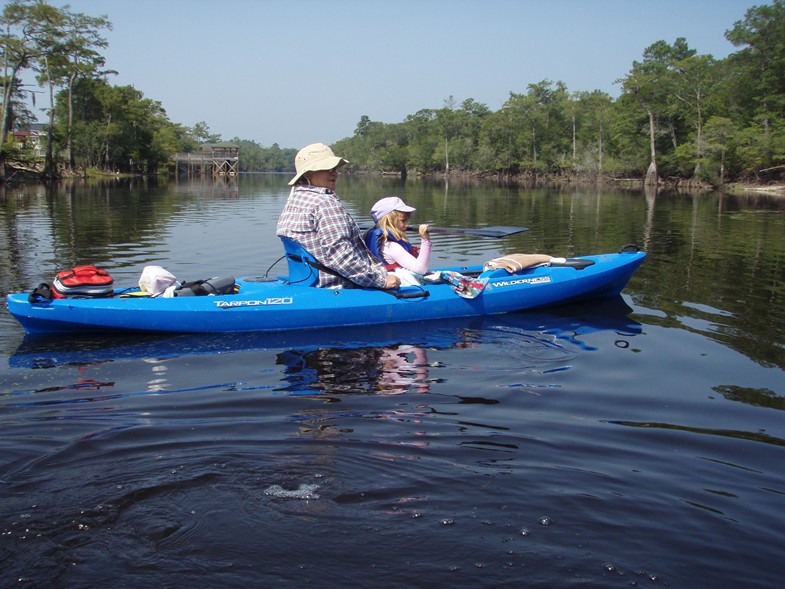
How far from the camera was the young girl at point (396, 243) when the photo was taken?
721cm

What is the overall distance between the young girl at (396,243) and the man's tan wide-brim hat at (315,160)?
0.76 metres

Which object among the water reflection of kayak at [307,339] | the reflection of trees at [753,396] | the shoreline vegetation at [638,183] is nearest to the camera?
the reflection of trees at [753,396]

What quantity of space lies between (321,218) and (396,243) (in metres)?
1.05

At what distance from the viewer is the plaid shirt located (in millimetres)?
6719

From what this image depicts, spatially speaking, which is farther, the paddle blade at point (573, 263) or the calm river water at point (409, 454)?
the paddle blade at point (573, 263)

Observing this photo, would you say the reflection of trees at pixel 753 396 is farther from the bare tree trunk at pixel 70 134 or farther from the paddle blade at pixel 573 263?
the bare tree trunk at pixel 70 134

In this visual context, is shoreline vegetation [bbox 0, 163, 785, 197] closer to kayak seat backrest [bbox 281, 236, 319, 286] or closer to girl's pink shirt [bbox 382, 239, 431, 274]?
girl's pink shirt [bbox 382, 239, 431, 274]

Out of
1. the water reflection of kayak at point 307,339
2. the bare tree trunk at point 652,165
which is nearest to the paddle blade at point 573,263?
the water reflection of kayak at point 307,339

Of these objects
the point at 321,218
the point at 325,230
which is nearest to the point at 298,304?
the point at 325,230

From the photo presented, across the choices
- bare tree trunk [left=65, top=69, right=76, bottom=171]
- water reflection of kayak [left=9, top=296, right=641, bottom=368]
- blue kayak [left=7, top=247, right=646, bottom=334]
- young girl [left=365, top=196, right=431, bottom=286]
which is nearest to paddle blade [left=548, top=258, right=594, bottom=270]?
blue kayak [left=7, top=247, right=646, bottom=334]

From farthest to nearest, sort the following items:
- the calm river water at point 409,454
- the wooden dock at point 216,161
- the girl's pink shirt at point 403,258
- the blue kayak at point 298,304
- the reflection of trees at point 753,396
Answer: the wooden dock at point 216,161
the girl's pink shirt at point 403,258
the blue kayak at point 298,304
the reflection of trees at point 753,396
the calm river water at point 409,454

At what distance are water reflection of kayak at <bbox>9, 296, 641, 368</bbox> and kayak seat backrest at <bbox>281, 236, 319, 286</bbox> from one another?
577 mm

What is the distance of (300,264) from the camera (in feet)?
23.5

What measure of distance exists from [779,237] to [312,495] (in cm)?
1567
